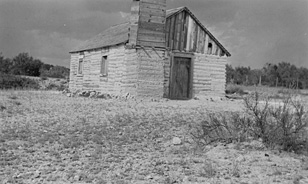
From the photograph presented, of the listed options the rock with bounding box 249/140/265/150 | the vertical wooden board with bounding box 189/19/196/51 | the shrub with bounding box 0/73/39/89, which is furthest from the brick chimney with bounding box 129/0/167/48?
the shrub with bounding box 0/73/39/89

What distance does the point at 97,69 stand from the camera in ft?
68.7

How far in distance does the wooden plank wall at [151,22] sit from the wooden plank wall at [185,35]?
599mm

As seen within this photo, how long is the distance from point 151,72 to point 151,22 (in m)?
2.53

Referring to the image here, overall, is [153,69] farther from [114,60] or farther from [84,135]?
[84,135]

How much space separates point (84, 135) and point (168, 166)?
9.58ft

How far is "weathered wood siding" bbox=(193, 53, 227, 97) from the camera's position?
→ 743 inches

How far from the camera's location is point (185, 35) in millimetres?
18547

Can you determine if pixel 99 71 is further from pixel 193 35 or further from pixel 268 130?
pixel 268 130

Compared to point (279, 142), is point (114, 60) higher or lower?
higher


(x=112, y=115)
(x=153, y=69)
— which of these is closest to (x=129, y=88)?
(x=153, y=69)

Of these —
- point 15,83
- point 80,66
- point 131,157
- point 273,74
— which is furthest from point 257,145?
point 273,74

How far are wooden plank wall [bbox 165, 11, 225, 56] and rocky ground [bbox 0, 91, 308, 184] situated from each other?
32.1ft

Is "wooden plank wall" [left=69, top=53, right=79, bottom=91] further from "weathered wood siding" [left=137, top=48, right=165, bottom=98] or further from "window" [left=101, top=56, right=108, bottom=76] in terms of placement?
"weathered wood siding" [left=137, top=48, right=165, bottom=98]

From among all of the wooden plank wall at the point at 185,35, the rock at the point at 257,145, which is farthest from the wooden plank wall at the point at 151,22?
the rock at the point at 257,145
